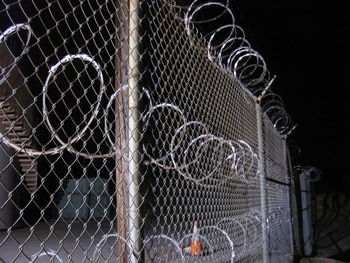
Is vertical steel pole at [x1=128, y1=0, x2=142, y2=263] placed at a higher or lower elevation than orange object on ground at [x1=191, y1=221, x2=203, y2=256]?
higher

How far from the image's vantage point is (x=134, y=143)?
171 cm

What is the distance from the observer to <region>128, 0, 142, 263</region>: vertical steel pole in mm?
1678

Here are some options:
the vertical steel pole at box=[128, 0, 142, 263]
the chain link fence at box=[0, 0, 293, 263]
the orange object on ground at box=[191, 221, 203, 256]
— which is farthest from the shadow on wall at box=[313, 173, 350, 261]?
the vertical steel pole at box=[128, 0, 142, 263]

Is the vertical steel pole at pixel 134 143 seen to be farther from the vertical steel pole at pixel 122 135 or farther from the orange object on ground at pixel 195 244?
the orange object on ground at pixel 195 244

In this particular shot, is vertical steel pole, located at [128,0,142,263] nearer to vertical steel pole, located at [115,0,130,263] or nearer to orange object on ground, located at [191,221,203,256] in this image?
vertical steel pole, located at [115,0,130,263]

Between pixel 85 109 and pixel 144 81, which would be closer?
pixel 144 81

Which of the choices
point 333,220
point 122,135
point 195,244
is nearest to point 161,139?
point 122,135

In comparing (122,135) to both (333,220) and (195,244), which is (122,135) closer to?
(195,244)

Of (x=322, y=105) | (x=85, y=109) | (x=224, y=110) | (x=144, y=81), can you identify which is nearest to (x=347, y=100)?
(x=322, y=105)

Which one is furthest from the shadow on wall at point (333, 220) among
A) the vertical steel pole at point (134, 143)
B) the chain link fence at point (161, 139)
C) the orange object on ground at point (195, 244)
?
the vertical steel pole at point (134, 143)

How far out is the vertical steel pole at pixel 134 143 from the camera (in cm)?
168

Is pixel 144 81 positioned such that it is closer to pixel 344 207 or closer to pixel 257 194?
pixel 257 194

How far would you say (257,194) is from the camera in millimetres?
4883

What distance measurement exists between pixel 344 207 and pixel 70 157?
12179 millimetres
